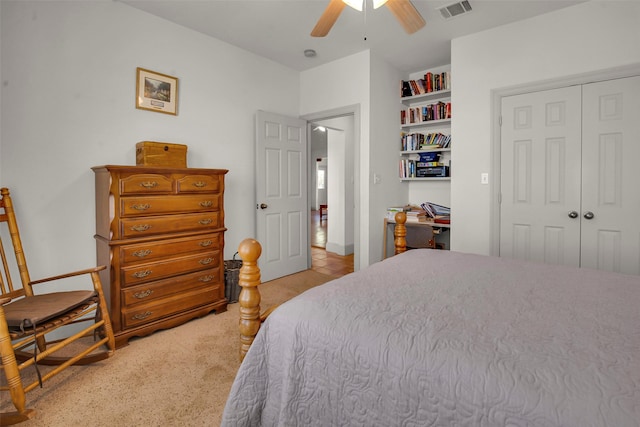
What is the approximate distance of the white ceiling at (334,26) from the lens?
276 centimetres

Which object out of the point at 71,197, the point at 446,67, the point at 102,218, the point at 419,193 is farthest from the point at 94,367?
the point at 446,67

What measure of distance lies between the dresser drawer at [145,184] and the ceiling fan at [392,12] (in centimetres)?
157

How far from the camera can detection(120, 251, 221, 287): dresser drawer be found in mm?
2340

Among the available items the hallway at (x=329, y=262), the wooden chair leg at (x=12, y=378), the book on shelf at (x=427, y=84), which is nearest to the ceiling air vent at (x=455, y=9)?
the book on shelf at (x=427, y=84)

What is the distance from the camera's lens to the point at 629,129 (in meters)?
2.61

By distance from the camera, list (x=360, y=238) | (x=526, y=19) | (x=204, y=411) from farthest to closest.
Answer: (x=360, y=238) < (x=526, y=19) < (x=204, y=411)

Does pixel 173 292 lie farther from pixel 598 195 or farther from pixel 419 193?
pixel 598 195

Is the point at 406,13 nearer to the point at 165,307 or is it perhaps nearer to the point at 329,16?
the point at 329,16

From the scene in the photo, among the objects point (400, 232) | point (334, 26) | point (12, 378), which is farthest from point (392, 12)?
point (12, 378)

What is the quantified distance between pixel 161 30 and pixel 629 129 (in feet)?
13.3

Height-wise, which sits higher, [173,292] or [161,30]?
[161,30]

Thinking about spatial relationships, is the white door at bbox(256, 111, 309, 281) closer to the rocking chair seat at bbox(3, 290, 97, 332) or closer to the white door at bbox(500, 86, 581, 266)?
the rocking chair seat at bbox(3, 290, 97, 332)

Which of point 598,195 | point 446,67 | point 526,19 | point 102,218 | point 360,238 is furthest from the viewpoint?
point 446,67

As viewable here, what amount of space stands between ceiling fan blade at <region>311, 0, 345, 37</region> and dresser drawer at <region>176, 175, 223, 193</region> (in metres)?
1.43
